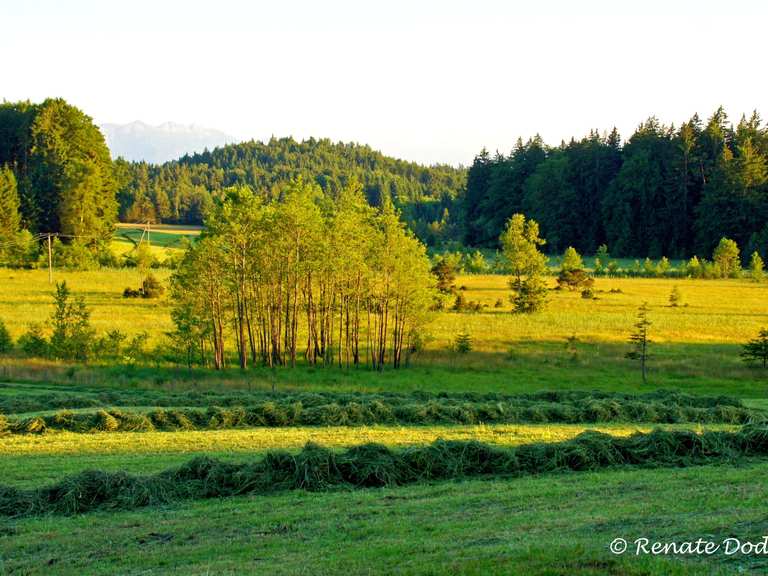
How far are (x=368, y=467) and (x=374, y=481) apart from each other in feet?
0.94

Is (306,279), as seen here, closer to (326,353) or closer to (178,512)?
(326,353)

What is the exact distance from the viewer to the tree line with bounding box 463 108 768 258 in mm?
109938

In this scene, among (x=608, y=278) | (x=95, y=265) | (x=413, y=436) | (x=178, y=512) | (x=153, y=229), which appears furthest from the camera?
(x=153, y=229)

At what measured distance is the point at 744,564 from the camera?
27.2 feet

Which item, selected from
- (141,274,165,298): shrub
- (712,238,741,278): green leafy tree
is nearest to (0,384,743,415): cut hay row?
(141,274,165,298): shrub

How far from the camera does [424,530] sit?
10.8 meters

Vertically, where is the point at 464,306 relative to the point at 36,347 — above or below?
above

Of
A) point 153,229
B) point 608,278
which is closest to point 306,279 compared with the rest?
point 608,278

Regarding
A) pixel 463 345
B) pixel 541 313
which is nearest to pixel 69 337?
pixel 463 345

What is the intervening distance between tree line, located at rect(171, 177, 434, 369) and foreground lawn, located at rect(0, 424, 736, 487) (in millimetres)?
19851

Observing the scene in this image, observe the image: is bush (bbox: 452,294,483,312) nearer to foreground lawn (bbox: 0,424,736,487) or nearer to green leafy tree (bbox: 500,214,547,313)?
green leafy tree (bbox: 500,214,547,313)

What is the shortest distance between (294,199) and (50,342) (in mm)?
14977

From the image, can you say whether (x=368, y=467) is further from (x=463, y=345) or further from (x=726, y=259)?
(x=726, y=259)

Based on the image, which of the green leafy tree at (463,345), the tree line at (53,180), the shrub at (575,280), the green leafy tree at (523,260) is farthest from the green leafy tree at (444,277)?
the tree line at (53,180)
